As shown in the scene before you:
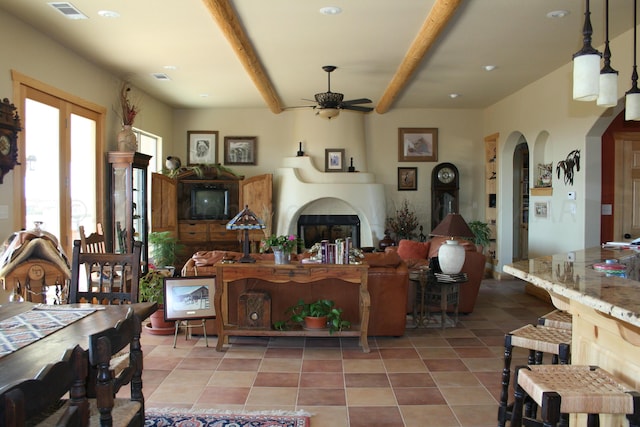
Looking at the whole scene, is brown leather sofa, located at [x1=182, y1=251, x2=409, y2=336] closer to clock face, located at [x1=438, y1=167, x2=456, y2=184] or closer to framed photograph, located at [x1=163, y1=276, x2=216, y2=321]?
framed photograph, located at [x1=163, y1=276, x2=216, y2=321]

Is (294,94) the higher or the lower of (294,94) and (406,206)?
the higher

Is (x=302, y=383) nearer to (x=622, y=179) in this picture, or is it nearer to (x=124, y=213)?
(x=124, y=213)

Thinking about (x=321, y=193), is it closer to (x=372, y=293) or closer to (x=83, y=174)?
(x=83, y=174)

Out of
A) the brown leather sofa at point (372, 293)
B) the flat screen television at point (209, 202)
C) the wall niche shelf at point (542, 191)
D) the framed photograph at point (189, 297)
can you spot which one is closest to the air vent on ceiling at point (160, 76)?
the flat screen television at point (209, 202)

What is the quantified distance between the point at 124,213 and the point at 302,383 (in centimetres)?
375

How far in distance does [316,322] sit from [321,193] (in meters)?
4.42

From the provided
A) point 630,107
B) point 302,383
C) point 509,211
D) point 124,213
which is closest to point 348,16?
point 630,107

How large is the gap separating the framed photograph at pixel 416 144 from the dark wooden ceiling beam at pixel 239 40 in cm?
284

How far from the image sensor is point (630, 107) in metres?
2.78

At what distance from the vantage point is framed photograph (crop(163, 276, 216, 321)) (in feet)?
14.3

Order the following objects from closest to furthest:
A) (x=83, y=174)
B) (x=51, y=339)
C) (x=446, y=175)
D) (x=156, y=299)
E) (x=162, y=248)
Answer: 1. (x=51, y=339)
2. (x=156, y=299)
3. (x=83, y=174)
4. (x=162, y=248)
5. (x=446, y=175)

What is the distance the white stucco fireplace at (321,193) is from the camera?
8617mm

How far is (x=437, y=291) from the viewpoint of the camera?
5.10 meters

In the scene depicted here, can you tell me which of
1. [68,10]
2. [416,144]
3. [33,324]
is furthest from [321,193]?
[33,324]
